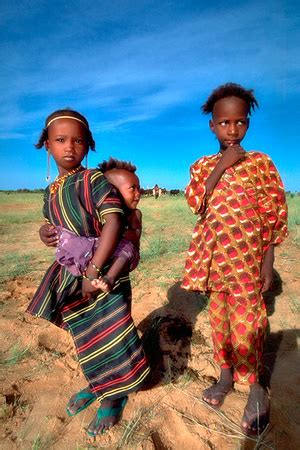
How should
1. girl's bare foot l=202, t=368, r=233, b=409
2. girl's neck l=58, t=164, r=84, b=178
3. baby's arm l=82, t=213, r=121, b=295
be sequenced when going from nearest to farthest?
baby's arm l=82, t=213, r=121, b=295 → girl's neck l=58, t=164, r=84, b=178 → girl's bare foot l=202, t=368, r=233, b=409

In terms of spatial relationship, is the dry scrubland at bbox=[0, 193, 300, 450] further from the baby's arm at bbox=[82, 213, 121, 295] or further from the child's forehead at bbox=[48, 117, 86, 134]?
the child's forehead at bbox=[48, 117, 86, 134]

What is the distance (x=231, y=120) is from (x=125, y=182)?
2.52ft

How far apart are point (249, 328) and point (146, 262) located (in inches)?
126

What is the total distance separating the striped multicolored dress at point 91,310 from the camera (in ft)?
5.96

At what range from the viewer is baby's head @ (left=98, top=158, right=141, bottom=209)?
74.7 inches

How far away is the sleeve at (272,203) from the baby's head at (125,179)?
2.61 feet

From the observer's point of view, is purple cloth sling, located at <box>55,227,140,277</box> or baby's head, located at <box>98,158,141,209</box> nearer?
purple cloth sling, located at <box>55,227,140,277</box>

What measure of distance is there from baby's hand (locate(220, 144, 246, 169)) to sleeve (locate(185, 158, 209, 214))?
20 centimetres

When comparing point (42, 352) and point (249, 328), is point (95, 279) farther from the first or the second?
point (42, 352)

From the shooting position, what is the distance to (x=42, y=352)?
2832 mm

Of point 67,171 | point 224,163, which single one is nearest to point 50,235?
point 67,171

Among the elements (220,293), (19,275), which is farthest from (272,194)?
(19,275)

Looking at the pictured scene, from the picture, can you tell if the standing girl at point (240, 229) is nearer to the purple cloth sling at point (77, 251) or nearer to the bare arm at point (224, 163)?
the bare arm at point (224, 163)

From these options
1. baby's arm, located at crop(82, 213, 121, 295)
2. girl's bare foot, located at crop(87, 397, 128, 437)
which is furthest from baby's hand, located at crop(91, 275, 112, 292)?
girl's bare foot, located at crop(87, 397, 128, 437)
